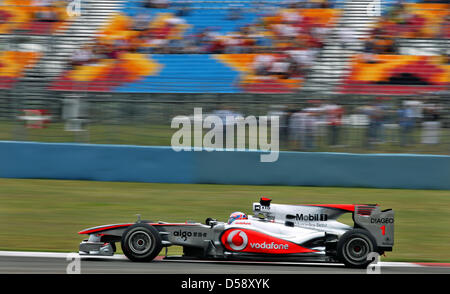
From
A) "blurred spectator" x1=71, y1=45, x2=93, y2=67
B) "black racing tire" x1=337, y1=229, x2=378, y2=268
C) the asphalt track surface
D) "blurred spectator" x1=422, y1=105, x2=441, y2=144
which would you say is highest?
"blurred spectator" x1=71, y1=45, x2=93, y2=67

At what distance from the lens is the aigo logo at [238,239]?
194 inches

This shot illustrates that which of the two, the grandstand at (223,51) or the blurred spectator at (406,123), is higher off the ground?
the grandstand at (223,51)

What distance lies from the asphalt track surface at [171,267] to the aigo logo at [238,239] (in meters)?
0.20

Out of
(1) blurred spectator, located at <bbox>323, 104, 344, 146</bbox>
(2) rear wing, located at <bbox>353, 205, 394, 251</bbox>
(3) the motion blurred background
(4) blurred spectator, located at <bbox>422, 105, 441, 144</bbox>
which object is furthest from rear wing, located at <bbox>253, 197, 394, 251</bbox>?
(4) blurred spectator, located at <bbox>422, 105, 441, 144</bbox>

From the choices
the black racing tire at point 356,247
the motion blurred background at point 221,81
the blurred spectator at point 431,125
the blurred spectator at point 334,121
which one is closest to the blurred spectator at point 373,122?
the motion blurred background at point 221,81

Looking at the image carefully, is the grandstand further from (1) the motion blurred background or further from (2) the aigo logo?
(2) the aigo logo

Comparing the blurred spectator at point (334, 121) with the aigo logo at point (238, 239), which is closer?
the aigo logo at point (238, 239)

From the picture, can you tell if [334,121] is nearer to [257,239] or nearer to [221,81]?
[221,81]

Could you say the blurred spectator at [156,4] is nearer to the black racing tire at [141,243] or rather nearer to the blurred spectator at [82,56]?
the blurred spectator at [82,56]

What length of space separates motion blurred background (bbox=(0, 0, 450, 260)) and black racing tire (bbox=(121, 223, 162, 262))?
1365 millimetres

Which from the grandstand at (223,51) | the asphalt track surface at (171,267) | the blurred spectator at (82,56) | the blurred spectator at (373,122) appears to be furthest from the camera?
the blurred spectator at (82,56)

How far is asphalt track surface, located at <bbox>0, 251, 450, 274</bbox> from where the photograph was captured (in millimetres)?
4875

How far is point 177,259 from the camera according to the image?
511cm

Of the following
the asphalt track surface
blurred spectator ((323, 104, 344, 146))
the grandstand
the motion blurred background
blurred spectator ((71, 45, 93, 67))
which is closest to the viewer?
the asphalt track surface
